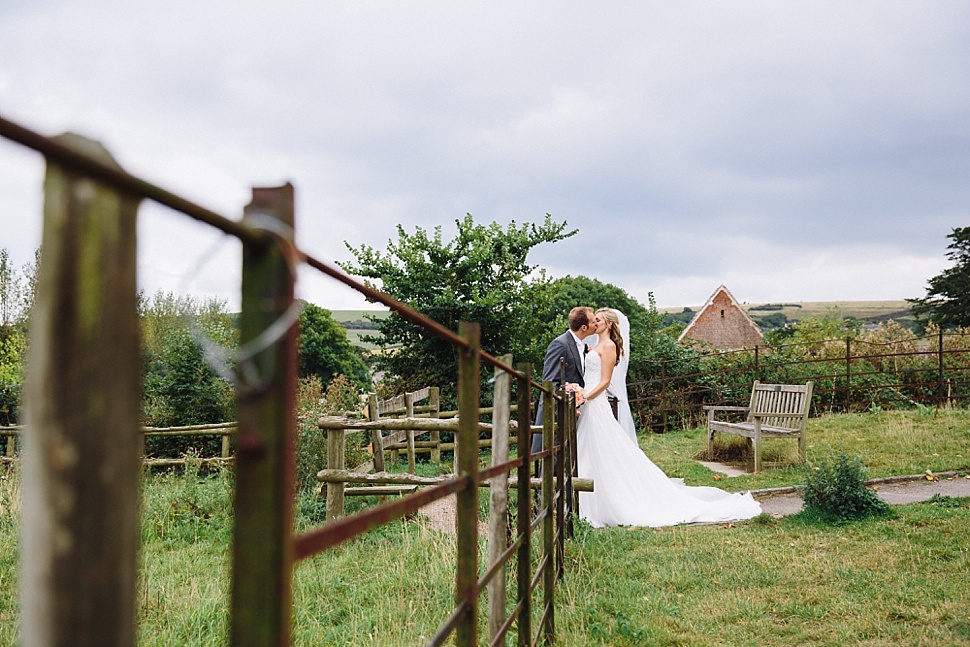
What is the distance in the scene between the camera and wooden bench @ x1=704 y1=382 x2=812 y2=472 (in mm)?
9680

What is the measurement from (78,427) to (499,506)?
251 cm

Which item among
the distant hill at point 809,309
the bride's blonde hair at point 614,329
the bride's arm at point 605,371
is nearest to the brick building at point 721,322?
the bride's blonde hair at point 614,329

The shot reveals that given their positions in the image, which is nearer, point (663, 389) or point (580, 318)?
point (580, 318)

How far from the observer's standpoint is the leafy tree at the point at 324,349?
34.4 metres

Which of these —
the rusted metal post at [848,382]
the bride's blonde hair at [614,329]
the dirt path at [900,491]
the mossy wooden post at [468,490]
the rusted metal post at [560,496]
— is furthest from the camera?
the rusted metal post at [848,382]

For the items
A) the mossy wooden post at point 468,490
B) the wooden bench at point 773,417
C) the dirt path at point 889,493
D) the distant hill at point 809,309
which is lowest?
the dirt path at point 889,493

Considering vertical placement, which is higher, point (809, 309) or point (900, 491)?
point (809, 309)

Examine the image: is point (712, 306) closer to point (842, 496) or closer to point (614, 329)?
point (614, 329)

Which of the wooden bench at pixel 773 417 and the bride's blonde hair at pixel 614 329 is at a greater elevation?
the bride's blonde hair at pixel 614 329

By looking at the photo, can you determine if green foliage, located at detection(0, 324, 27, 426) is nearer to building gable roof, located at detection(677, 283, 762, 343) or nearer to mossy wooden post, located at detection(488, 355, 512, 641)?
mossy wooden post, located at detection(488, 355, 512, 641)

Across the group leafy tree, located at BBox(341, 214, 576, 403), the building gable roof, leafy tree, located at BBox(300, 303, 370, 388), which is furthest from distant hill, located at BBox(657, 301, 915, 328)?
leafy tree, located at BBox(341, 214, 576, 403)

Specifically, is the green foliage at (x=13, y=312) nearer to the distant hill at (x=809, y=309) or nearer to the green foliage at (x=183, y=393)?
the green foliage at (x=183, y=393)

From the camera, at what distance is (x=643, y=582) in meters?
4.79

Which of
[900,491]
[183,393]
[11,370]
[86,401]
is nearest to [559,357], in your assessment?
[900,491]
